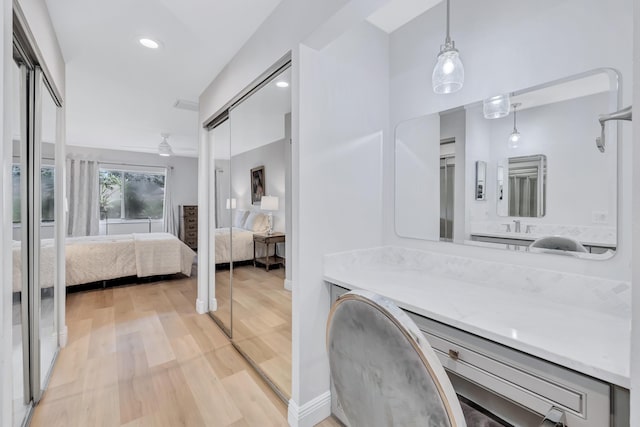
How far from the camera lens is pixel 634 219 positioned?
585mm

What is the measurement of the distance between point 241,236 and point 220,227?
0.45 meters

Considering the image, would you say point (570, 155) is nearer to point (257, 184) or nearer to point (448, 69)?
point (448, 69)

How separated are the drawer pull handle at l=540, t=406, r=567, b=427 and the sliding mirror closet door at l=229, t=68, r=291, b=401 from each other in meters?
1.41

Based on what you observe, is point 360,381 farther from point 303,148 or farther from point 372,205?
point 372,205

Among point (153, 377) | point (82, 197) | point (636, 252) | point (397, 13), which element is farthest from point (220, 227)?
point (82, 197)

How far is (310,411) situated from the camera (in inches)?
62.1

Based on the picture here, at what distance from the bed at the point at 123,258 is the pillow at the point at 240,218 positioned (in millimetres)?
2441

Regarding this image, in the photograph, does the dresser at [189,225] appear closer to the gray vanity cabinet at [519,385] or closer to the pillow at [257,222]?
the pillow at [257,222]

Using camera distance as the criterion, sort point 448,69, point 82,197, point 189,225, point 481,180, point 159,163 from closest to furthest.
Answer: point 448,69 → point 481,180 → point 82,197 → point 189,225 → point 159,163

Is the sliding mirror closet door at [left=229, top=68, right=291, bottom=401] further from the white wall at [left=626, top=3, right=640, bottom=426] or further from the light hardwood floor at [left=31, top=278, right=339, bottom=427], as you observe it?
the white wall at [left=626, top=3, right=640, bottom=426]

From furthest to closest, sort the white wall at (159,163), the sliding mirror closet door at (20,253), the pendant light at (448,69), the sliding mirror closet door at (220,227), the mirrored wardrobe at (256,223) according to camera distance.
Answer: the white wall at (159,163) → the sliding mirror closet door at (220,227) → the mirrored wardrobe at (256,223) → the sliding mirror closet door at (20,253) → the pendant light at (448,69)

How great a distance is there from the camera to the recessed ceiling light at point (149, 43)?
2.06 metres

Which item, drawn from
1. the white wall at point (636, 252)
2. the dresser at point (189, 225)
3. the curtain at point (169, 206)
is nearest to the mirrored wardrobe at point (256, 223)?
the white wall at point (636, 252)

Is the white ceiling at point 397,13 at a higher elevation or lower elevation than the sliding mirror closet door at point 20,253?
higher
